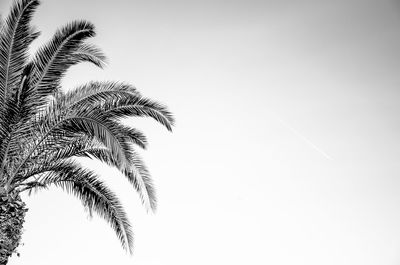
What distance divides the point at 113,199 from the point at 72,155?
1.48 metres

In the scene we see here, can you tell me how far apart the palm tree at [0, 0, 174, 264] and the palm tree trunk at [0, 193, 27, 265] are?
0.06ft

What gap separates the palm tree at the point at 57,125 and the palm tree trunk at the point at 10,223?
0.02 m

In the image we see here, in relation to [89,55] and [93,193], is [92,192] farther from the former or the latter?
[89,55]

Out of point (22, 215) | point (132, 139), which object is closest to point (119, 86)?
point (132, 139)

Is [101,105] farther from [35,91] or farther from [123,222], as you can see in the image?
[123,222]

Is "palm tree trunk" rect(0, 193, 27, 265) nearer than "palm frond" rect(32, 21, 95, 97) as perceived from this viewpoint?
Yes

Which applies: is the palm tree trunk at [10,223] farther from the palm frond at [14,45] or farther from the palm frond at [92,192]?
the palm frond at [14,45]

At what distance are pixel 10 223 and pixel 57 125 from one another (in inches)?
84.4

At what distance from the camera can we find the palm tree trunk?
6.13 meters

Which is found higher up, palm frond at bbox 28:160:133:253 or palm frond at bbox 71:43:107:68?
palm frond at bbox 71:43:107:68

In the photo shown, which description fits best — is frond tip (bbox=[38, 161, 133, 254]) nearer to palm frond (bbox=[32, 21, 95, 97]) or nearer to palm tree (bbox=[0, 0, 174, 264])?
palm tree (bbox=[0, 0, 174, 264])

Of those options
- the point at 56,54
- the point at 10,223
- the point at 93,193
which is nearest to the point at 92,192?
the point at 93,193

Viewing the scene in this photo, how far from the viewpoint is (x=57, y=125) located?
6.65 m

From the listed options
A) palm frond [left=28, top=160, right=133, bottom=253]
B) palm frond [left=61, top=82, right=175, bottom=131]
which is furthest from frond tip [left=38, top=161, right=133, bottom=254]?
palm frond [left=61, top=82, right=175, bottom=131]
